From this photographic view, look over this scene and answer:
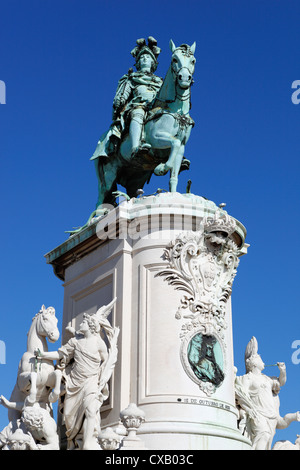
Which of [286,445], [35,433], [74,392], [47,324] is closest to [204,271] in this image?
[47,324]

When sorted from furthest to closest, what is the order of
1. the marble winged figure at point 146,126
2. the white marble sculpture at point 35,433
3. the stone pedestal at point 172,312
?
the marble winged figure at point 146,126 → the stone pedestal at point 172,312 → the white marble sculpture at point 35,433

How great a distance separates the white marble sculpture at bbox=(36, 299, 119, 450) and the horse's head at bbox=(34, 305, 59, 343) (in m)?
0.36

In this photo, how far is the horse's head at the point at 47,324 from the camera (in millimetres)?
13719

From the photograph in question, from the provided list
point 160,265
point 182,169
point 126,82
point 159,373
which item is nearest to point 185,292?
point 160,265

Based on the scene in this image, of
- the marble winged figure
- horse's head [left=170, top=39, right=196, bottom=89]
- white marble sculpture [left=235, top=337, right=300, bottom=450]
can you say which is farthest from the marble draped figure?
horse's head [left=170, top=39, right=196, bottom=89]

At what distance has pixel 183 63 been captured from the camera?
607 inches

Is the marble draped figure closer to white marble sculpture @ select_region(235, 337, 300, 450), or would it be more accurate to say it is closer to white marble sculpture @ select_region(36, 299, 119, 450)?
white marble sculpture @ select_region(36, 299, 119, 450)

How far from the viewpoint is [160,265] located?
45.9 feet

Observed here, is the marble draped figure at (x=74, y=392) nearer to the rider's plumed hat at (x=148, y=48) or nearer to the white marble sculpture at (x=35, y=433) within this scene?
the white marble sculpture at (x=35, y=433)

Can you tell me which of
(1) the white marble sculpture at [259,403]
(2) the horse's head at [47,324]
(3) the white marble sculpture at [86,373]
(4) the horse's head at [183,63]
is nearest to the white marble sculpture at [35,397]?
(2) the horse's head at [47,324]

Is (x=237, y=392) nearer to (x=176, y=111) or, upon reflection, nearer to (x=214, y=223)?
(x=214, y=223)

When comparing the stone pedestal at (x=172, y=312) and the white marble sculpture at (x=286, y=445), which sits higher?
the stone pedestal at (x=172, y=312)

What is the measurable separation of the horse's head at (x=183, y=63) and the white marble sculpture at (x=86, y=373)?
4.94 meters

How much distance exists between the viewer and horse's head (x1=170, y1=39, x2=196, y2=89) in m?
15.4
